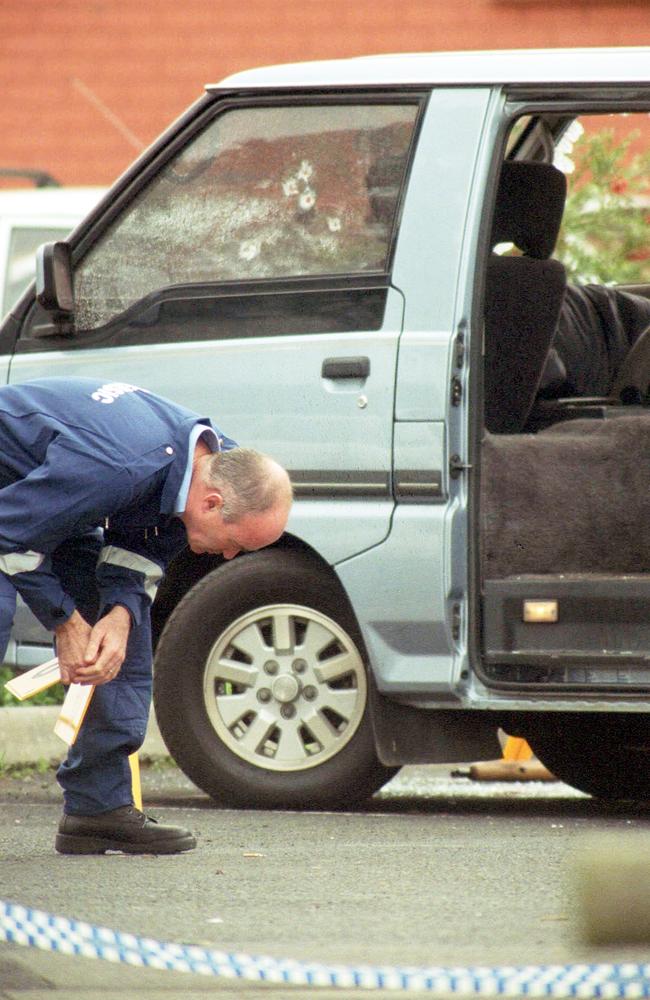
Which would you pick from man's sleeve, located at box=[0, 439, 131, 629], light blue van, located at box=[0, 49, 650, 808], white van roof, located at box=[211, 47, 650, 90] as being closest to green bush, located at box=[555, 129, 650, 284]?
light blue van, located at box=[0, 49, 650, 808]

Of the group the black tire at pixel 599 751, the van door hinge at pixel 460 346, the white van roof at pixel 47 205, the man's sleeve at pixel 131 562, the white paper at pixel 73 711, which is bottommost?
the black tire at pixel 599 751

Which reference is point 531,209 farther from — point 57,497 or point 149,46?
point 149,46

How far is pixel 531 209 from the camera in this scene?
629 cm

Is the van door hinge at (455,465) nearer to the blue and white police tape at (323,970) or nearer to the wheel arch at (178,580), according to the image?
the wheel arch at (178,580)

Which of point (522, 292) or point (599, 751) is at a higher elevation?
point (522, 292)

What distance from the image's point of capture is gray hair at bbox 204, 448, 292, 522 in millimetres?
4660

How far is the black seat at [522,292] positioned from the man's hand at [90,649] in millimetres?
1790

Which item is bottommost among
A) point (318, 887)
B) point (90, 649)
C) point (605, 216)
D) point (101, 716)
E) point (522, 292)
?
point (318, 887)

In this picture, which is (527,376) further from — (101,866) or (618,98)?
(101,866)

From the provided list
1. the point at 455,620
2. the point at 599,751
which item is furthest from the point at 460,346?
the point at 599,751

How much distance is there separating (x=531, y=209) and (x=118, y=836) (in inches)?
88.7

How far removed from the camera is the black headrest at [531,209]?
625 centimetres

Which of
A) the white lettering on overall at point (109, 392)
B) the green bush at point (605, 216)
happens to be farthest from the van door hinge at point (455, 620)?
the green bush at point (605, 216)

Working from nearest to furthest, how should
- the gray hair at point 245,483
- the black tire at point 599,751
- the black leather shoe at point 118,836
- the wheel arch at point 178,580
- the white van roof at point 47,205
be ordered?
the gray hair at point 245,483 → the black leather shoe at point 118,836 → the wheel arch at point 178,580 → the black tire at point 599,751 → the white van roof at point 47,205
